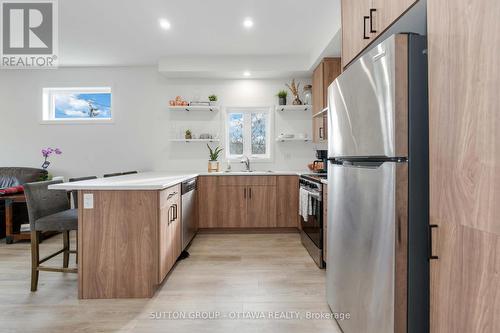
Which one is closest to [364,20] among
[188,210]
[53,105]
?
[188,210]

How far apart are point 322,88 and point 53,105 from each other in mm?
4532

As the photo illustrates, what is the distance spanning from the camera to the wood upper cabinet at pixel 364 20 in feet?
4.44

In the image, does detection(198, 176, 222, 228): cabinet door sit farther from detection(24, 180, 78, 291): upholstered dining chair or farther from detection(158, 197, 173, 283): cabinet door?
detection(24, 180, 78, 291): upholstered dining chair

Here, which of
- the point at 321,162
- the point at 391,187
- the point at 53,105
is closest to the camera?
the point at 391,187

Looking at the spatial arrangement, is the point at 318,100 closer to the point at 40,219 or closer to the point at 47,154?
the point at 40,219

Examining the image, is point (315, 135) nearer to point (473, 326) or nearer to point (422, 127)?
point (422, 127)

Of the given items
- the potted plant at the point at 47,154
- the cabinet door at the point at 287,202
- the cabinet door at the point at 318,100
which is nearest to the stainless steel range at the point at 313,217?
the cabinet door at the point at 287,202

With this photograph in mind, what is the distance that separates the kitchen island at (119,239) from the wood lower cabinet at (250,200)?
178 cm

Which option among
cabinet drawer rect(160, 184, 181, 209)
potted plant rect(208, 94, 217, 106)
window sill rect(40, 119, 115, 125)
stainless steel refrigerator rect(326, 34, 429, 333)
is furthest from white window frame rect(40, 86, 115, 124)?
stainless steel refrigerator rect(326, 34, 429, 333)

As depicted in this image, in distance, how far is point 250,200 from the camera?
3.99 metres

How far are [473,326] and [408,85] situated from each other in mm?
904

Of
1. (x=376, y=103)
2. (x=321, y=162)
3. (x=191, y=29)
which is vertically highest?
(x=191, y=29)

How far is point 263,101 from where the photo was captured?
4621 millimetres

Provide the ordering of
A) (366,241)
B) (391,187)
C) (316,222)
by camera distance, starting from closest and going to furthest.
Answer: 1. (391,187)
2. (366,241)
3. (316,222)
